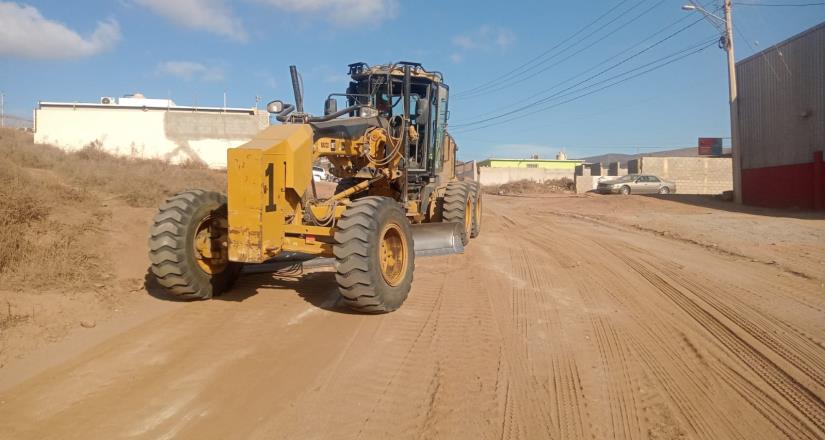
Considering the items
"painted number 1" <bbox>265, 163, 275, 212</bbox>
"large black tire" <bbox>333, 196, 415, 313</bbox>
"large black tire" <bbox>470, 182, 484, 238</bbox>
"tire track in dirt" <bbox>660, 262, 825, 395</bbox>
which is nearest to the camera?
"tire track in dirt" <bbox>660, 262, 825, 395</bbox>

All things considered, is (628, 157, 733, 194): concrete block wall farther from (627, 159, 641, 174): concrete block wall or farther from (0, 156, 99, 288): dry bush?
(0, 156, 99, 288): dry bush

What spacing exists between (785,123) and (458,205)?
19.8 metres

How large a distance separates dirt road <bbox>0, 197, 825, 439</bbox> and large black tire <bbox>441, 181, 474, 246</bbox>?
344cm

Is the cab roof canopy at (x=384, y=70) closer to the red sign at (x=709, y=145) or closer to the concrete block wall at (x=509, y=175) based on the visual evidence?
A: the concrete block wall at (x=509, y=175)

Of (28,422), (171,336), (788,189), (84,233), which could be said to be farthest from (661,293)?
(788,189)

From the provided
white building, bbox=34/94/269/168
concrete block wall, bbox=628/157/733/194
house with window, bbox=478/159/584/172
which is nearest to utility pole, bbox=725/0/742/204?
concrete block wall, bbox=628/157/733/194

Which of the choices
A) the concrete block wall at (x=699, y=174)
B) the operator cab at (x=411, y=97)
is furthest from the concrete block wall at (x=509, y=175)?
the operator cab at (x=411, y=97)

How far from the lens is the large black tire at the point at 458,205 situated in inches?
421

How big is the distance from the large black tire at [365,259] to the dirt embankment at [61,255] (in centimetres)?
245

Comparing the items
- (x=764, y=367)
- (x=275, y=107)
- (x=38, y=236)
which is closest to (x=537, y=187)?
(x=275, y=107)

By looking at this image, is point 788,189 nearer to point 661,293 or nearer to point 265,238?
point 661,293

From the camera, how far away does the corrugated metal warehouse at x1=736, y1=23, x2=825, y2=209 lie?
21.5m

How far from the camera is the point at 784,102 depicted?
23328 mm

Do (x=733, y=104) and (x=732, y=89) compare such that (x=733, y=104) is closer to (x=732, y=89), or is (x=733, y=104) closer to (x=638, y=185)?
(x=732, y=89)
